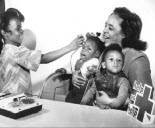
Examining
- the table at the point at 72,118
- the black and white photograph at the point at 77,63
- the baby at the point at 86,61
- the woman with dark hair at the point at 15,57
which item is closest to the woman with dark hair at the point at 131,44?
the black and white photograph at the point at 77,63

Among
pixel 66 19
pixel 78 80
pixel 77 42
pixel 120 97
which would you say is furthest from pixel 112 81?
pixel 66 19

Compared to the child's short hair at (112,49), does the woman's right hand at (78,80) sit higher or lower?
lower

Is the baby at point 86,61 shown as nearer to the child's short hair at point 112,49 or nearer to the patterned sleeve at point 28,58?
the child's short hair at point 112,49

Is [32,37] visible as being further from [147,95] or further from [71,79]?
[147,95]

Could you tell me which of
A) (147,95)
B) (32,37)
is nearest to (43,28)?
(32,37)

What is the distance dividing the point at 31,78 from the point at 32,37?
263 mm

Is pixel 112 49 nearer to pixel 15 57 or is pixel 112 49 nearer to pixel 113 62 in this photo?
pixel 113 62

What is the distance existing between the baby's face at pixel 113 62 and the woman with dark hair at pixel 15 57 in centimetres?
33

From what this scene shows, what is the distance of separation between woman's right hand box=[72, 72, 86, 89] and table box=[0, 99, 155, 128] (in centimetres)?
20

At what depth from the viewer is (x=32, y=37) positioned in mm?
1994

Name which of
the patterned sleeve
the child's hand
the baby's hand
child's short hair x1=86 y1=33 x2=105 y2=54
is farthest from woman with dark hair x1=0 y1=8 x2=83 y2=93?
the baby's hand

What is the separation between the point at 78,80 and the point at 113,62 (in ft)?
0.81

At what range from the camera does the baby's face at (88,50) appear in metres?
1.80

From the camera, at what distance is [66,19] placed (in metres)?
1.89
